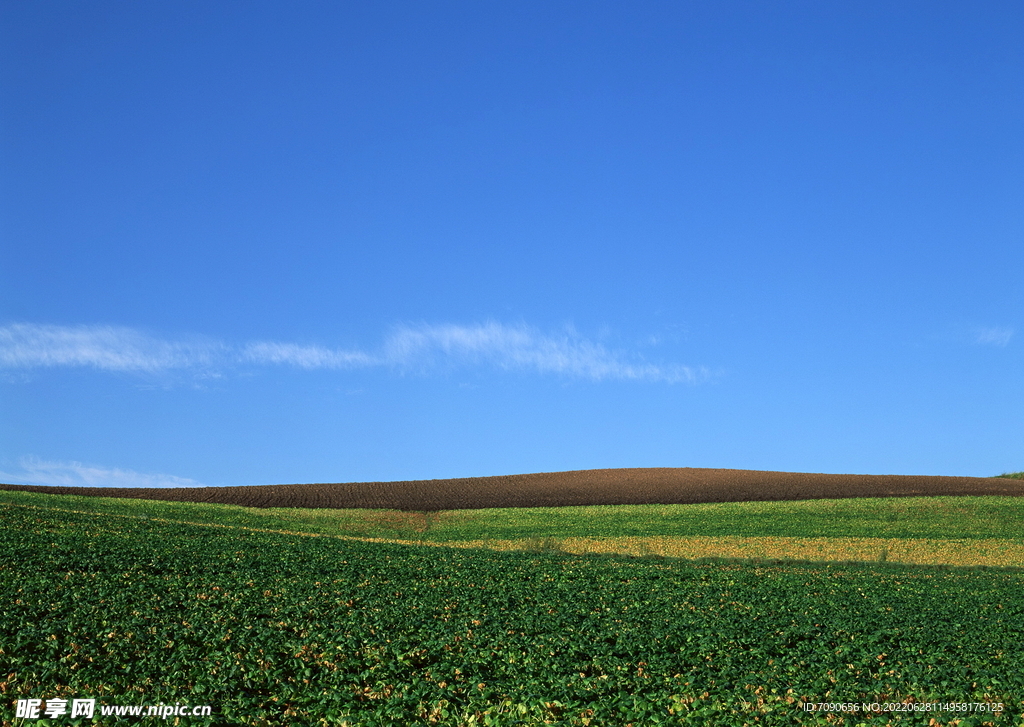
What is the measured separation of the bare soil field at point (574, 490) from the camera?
69.9 meters

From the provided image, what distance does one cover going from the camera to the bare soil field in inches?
2751

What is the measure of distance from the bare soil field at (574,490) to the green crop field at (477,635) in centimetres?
3656

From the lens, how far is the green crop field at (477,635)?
15.1 m

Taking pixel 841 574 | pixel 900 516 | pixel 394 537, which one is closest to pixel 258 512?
pixel 394 537

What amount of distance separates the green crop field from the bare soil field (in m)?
36.6

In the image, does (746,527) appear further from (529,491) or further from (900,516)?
(529,491)

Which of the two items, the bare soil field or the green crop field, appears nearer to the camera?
the green crop field

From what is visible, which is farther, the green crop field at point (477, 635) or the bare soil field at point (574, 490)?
the bare soil field at point (574, 490)

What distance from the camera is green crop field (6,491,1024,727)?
49.6 feet

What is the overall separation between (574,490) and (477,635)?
5809 cm

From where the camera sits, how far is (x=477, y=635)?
18906mm

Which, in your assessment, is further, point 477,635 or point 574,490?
point 574,490

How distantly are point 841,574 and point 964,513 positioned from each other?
3441 centimetres

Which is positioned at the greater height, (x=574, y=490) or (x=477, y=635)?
(x=574, y=490)
